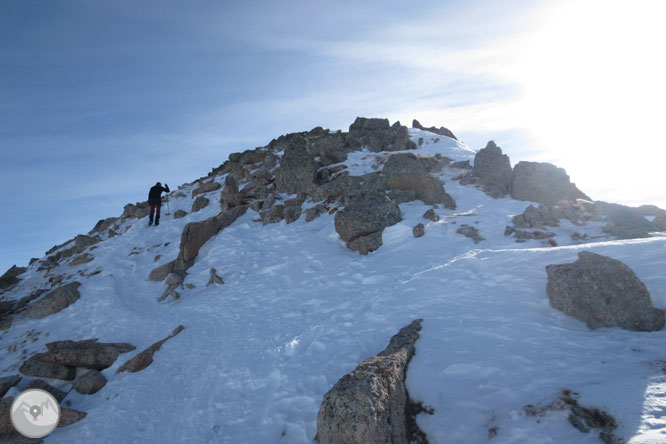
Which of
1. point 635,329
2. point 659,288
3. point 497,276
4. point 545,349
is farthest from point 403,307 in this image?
point 659,288

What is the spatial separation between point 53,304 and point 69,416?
394 inches

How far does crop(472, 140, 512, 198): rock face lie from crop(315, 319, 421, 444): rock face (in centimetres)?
1641

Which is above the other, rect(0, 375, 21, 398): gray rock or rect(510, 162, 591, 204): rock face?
rect(510, 162, 591, 204): rock face

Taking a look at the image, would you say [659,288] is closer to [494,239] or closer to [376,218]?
[494,239]

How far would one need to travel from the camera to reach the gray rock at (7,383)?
9.72m

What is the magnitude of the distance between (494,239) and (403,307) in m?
5.71

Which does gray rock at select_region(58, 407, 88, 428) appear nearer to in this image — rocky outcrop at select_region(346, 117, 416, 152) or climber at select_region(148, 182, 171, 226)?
climber at select_region(148, 182, 171, 226)

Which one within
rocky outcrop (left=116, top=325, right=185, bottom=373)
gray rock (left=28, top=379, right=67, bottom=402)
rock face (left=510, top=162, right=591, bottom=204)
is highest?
rock face (left=510, top=162, right=591, bottom=204)

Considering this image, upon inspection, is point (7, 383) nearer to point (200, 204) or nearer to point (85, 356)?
point (85, 356)

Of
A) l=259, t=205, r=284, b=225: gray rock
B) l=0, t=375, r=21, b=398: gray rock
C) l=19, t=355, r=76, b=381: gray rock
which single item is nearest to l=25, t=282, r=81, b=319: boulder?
l=19, t=355, r=76, b=381: gray rock

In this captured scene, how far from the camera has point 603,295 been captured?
698cm

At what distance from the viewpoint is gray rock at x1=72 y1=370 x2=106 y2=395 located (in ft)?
30.2

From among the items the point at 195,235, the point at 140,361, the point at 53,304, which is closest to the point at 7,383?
the point at 140,361

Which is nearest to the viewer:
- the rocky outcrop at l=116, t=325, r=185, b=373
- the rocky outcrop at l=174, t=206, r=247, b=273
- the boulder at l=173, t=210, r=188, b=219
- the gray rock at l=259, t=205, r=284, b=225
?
the rocky outcrop at l=116, t=325, r=185, b=373
